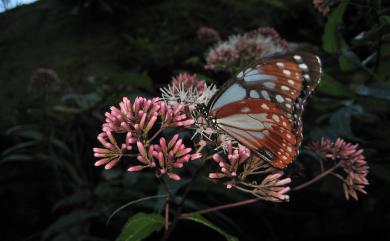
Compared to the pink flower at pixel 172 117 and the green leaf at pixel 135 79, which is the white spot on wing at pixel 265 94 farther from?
the green leaf at pixel 135 79

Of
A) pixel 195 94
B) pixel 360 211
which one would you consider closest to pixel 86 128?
pixel 195 94

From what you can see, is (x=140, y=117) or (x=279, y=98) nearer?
(x=140, y=117)

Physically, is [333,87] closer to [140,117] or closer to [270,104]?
[270,104]

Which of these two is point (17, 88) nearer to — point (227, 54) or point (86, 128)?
point (86, 128)

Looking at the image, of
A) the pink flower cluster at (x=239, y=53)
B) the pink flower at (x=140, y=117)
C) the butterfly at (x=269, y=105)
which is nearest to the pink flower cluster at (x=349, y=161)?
the butterfly at (x=269, y=105)

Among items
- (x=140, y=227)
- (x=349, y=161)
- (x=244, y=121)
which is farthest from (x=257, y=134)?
(x=140, y=227)

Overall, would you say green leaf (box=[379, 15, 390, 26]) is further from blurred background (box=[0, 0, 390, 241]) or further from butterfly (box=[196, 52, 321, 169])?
butterfly (box=[196, 52, 321, 169])
